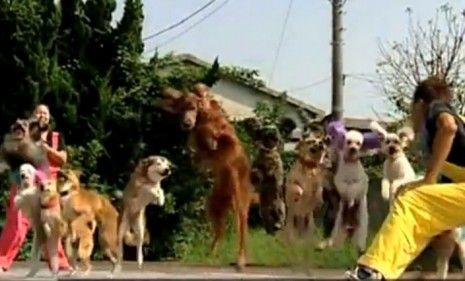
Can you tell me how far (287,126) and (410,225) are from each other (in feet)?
30.2

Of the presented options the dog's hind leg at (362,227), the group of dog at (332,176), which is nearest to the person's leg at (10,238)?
the group of dog at (332,176)

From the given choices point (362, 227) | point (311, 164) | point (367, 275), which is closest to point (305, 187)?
point (311, 164)

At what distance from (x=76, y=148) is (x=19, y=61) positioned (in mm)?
1436

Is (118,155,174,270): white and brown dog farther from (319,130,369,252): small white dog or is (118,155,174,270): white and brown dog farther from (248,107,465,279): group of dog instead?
(319,130,369,252): small white dog

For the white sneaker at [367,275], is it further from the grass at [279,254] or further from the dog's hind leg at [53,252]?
the grass at [279,254]

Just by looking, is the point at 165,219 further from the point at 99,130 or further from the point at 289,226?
the point at 289,226

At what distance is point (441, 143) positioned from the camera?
8.48 m

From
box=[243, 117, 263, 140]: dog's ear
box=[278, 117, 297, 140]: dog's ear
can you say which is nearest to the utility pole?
box=[278, 117, 297, 140]: dog's ear

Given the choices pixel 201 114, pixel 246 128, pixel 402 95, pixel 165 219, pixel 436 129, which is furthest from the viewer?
pixel 402 95

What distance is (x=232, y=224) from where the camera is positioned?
544 inches

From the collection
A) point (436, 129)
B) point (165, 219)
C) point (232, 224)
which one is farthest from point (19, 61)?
point (436, 129)

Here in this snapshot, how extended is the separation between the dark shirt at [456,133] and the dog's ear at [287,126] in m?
8.38

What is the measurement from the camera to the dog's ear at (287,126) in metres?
17.4

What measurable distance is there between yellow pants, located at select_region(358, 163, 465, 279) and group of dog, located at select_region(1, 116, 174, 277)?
4407 mm
